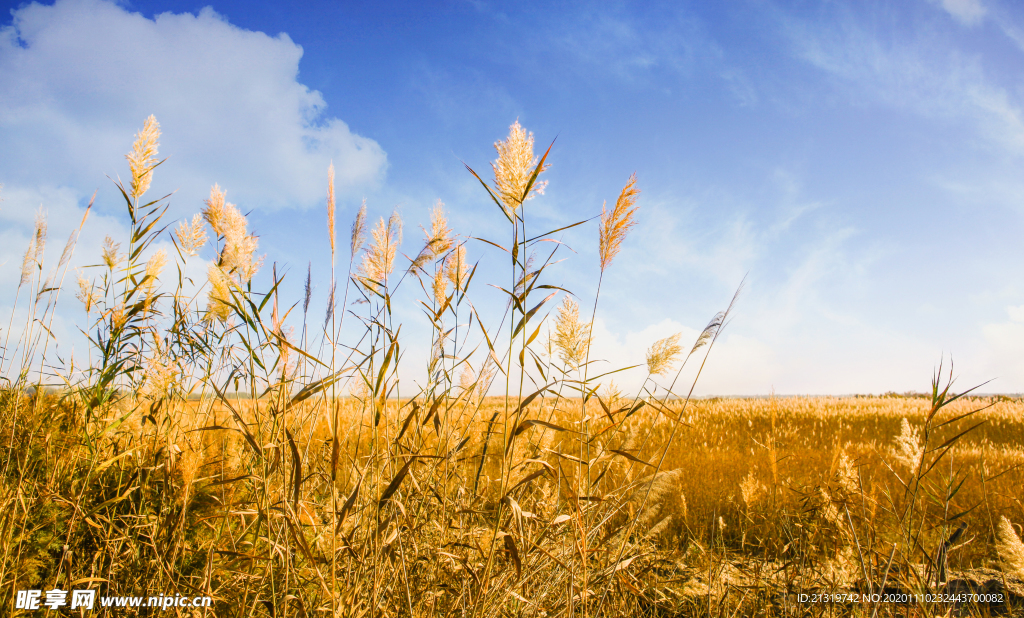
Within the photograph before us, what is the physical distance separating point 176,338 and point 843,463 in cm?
372

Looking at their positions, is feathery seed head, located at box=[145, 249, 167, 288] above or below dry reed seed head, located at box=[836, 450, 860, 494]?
above

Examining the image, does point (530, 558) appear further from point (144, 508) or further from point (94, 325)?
point (94, 325)

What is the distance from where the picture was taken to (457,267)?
2094 millimetres

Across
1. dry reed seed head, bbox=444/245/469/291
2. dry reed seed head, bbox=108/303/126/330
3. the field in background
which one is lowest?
the field in background

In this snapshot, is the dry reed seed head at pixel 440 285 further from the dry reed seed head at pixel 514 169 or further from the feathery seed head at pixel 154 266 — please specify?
the feathery seed head at pixel 154 266

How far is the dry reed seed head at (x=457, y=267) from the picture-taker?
2.05 meters

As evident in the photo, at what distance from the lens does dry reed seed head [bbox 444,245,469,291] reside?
2047 millimetres

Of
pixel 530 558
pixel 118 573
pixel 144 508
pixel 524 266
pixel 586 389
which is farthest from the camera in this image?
pixel 144 508

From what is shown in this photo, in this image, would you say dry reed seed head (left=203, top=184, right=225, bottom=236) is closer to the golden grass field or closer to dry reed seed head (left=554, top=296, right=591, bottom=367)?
the golden grass field

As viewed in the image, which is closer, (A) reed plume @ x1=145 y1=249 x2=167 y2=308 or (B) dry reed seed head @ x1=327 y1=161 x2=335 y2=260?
(B) dry reed seed head @ x1=327 y1=161 x2=335 y2=260

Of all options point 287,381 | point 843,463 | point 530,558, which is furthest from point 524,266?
point 843,463

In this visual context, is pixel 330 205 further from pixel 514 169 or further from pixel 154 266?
pixel 154 266

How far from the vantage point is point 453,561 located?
6.05ft

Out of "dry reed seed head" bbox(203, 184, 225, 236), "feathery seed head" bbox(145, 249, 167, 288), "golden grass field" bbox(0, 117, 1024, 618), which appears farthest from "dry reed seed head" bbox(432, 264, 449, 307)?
"feathery seed head" bbox(145, 249, 167, 288)
